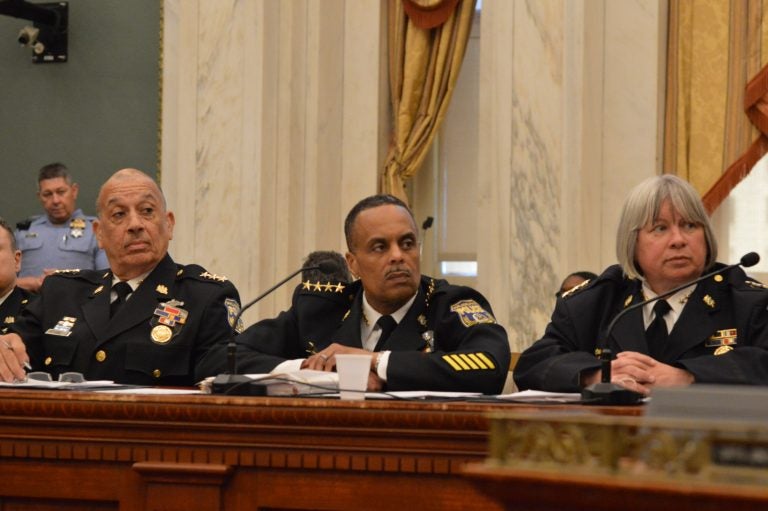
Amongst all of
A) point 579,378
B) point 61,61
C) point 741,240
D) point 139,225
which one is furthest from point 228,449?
point 61,61

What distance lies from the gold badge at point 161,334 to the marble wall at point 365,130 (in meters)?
2.75

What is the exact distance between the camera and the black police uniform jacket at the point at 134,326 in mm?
4059

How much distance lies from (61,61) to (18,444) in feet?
17.6

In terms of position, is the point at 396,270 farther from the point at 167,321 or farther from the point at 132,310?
the point at 132,310

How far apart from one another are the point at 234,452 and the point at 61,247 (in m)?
4.85

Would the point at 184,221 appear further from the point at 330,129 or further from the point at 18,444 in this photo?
the point at 18,444

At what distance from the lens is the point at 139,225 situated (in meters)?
4.24

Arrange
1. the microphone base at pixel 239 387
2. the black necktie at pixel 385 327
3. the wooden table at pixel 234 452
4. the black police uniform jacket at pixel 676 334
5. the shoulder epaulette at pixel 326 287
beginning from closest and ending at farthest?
the wooden table at pixel 234 452
the microphone base at pixel 239 387
the black police uniform jacket at pixel 676 334
the black necktie at pixel 385 327
the shoulder epaulette at pixel 326 287

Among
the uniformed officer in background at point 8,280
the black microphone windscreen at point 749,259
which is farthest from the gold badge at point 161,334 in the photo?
the black microphone windscreen at point 749,259

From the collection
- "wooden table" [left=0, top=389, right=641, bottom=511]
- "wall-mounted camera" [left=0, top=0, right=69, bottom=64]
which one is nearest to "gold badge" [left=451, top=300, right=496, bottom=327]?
"wooden table" [left=0, top=389, right=641, bottom=511]

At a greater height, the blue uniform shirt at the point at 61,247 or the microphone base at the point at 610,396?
the blue uniform shirt at the point at 61,247

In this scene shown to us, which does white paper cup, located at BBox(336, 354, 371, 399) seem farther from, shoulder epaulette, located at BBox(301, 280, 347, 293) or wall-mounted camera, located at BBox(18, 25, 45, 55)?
wall-mounted camera, located at BBox(18, 25, 45, 55)

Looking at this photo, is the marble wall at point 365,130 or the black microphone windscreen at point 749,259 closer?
the black microphone windscreen at point 749,259

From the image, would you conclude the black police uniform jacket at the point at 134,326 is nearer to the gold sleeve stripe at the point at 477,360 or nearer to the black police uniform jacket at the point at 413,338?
the black police uniform jacket at the point at 413,338
